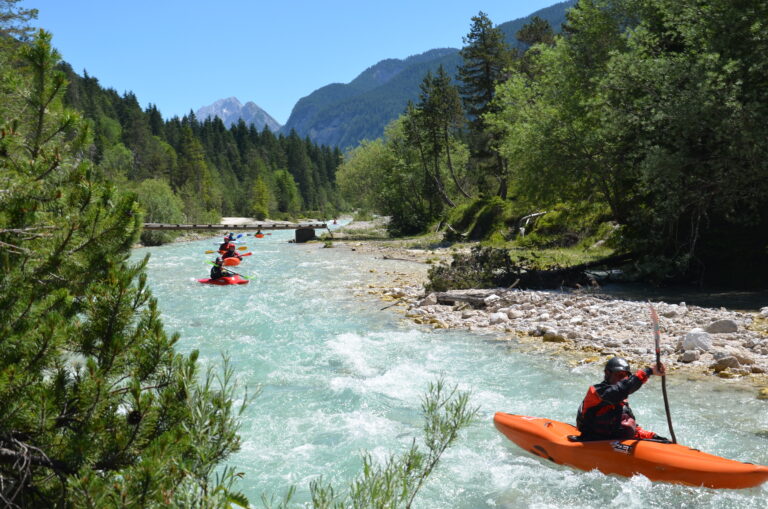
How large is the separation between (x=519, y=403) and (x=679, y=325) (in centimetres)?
472

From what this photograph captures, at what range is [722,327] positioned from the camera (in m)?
10.3

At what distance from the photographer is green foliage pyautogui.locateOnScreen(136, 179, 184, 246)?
4334 cm

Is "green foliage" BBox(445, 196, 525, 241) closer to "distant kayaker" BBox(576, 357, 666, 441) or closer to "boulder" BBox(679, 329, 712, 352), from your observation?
"boulder" BBox(679, 329, 712, 352)

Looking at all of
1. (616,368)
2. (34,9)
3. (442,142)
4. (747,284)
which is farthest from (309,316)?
(442,142)

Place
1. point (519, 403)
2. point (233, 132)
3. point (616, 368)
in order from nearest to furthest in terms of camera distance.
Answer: point (616, 368)
point (519, 403)
point (233, 132)

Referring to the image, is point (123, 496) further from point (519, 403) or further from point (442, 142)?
point (442, 142)

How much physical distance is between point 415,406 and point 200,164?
81.6m

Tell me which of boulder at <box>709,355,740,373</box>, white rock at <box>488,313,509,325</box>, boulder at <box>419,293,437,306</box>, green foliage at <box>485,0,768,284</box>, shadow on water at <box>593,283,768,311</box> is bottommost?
boulder at <box>709,355,740,373</box>

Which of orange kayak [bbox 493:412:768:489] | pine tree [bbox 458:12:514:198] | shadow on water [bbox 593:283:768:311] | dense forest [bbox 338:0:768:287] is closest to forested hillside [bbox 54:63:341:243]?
pine tree [bbox 458:12:514:198]

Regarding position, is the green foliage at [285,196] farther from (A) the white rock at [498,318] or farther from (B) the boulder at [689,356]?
(B) the boulder at [689,356]

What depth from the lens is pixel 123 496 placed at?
2.41 metres

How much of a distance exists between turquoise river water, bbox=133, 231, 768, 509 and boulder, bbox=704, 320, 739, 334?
2299 mm

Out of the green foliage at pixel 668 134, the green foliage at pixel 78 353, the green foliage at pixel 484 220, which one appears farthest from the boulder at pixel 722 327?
the green foliage at pixel 484 220

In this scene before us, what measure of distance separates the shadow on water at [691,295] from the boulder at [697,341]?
10.8 feet
